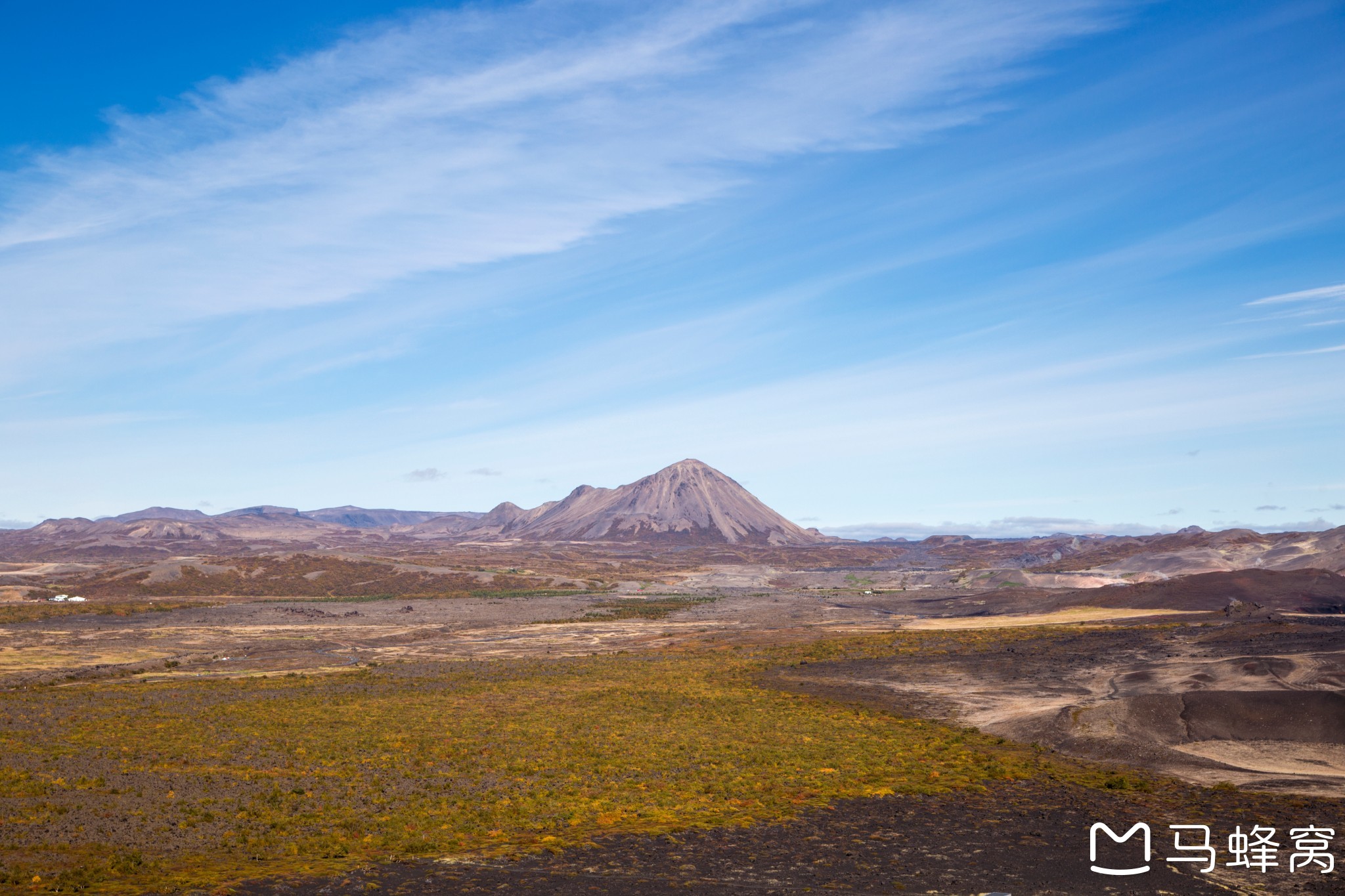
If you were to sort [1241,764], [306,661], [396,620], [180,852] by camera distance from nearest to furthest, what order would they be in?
[180,852] → [1241,764] → [306,661] → [396,620]

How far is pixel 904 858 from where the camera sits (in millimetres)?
20312

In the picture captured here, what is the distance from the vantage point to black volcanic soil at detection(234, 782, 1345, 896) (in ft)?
59.7

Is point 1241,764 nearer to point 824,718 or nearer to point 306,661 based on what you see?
point 824,718

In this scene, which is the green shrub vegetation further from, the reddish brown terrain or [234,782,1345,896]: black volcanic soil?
the reddish brown terrain

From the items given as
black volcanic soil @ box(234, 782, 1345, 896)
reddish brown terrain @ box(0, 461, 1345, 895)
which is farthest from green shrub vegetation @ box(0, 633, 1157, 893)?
reddish brown terrain @ box(0, 461, 1345, 895)

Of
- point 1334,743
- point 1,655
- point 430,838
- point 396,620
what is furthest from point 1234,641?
point 1,655

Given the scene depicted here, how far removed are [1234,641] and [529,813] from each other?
186ft

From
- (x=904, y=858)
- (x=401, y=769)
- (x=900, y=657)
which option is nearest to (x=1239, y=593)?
(x=900, y=657)

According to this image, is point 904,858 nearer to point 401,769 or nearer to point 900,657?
point 401,769

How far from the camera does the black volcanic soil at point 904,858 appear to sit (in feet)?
59.7

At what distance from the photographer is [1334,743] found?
2994cm

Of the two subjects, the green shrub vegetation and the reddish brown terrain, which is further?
the green shrub vegetation

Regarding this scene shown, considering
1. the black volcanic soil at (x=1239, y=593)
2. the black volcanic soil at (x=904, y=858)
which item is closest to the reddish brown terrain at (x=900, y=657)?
the black volcanic soil at (x=904, y=858)

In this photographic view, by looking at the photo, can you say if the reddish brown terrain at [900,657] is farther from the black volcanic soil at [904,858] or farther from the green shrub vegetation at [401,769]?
the green shrub vegetation at [401,769]
